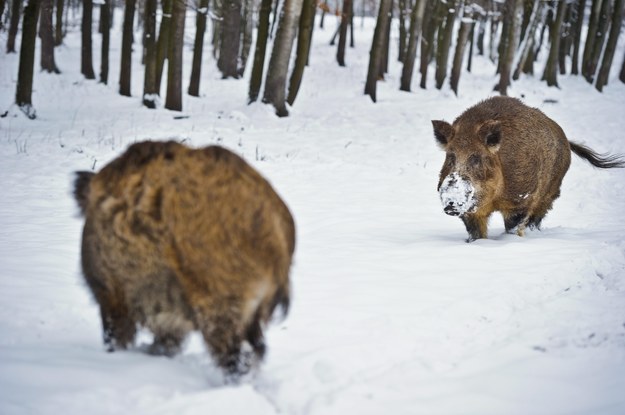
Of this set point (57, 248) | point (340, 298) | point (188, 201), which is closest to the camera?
point (188, 201)

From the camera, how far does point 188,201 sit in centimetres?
255

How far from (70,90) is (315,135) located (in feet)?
37.0

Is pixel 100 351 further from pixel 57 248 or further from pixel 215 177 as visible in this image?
pixel 57 248

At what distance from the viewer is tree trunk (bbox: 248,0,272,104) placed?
15039mm

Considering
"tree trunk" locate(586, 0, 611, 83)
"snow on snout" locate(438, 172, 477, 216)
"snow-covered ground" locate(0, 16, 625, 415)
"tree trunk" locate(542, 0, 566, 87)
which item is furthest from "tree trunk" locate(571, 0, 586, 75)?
"snow on snout" locate(438, 172, 477, 216)

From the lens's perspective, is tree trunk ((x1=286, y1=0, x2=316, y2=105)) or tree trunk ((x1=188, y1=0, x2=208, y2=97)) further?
tree trunk ((x1=188, y1=0, x2=208, y2=97))

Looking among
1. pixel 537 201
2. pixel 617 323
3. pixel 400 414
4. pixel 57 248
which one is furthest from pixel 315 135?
pixel 400 414

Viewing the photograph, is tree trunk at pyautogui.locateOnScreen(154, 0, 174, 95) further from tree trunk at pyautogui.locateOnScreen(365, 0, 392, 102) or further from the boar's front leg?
the boar's front leg

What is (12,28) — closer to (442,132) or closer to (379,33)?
(379,33)

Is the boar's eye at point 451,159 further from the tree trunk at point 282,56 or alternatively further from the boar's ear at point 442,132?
the tree trunk at point 282,56

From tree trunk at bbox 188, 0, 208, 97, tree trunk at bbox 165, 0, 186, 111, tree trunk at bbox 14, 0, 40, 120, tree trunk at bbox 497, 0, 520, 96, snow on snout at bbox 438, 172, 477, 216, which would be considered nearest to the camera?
snow on snout at bbox 438, 172, 477, 216

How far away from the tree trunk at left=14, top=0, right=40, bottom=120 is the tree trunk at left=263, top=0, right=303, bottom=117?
5.33 m

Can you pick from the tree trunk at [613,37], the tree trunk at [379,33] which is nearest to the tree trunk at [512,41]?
the tree trunk at [379,33]

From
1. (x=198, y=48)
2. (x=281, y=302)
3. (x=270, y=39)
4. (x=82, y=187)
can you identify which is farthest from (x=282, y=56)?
(x=281, y=302)
